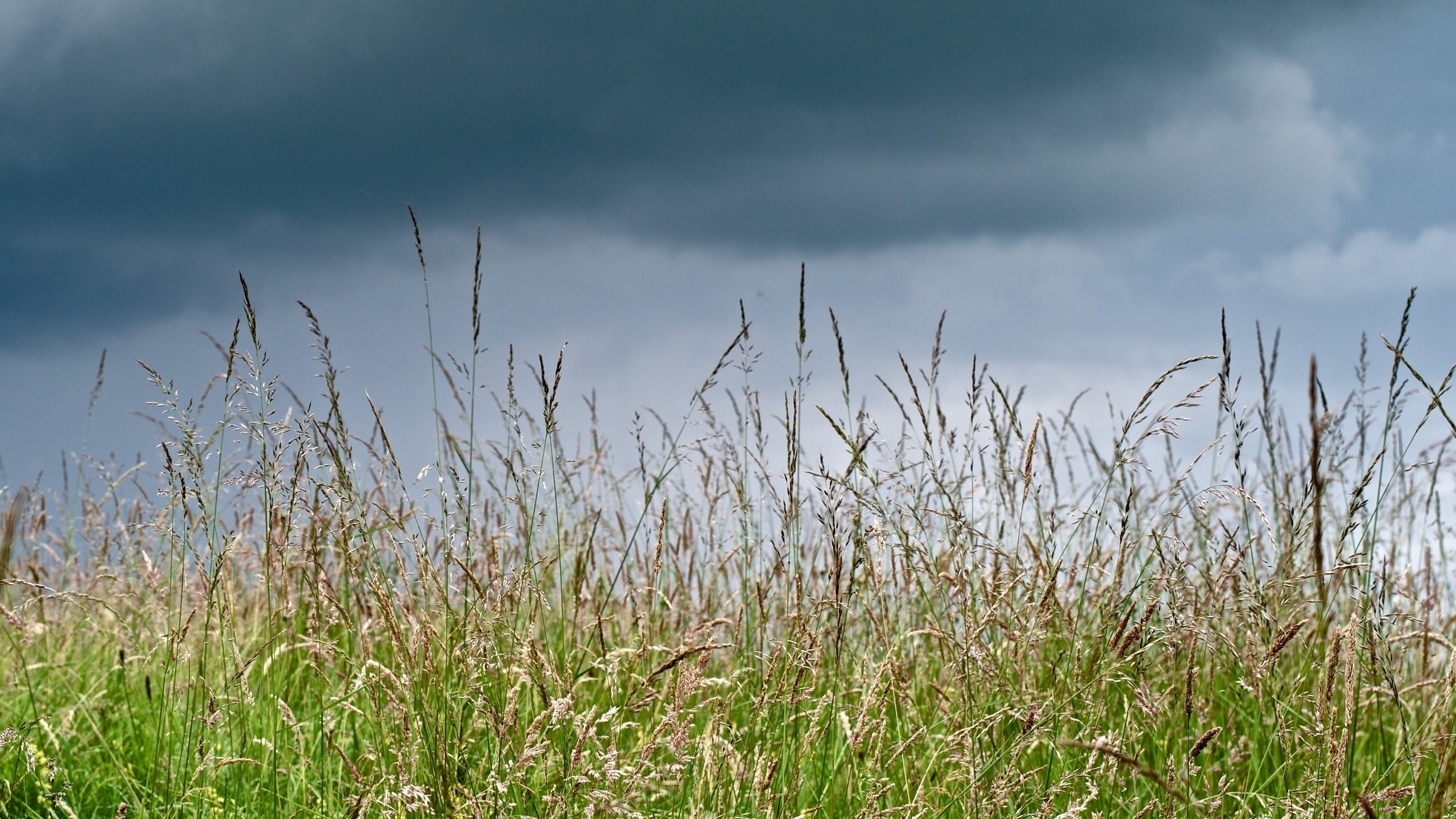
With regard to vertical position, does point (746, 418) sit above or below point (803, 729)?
above

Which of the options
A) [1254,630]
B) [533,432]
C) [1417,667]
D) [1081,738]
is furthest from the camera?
[1417,667]

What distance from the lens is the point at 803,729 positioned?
299cm

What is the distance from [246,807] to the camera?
2.54m

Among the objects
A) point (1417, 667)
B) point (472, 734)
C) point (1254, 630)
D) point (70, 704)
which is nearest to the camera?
point (472, 734)

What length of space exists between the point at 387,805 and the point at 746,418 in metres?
1.39

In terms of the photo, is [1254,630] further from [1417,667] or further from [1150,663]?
[1417,667]

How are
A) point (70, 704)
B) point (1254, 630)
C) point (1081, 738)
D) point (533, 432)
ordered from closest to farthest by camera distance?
point (1081, 738) → point (1254, 630) → point (70, 704) → point (533, 432)

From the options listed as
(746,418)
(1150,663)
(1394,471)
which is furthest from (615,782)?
(1394,471)

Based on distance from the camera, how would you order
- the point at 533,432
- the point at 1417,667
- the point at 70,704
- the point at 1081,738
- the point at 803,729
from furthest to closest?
the point at 1417,667
the point at 533,432
the point at 70,704
the point at 803,729
the point at 1081,738

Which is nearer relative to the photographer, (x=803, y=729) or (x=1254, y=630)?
(x=1254, y=630)

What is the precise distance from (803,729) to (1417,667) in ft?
10.7

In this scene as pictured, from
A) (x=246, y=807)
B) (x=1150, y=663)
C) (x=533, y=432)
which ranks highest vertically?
(x=533, y=432)

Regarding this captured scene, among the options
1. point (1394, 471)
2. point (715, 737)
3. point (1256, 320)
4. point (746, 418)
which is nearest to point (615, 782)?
point (715, 737)

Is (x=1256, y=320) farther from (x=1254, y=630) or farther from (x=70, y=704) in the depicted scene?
(x=70, y=704)
